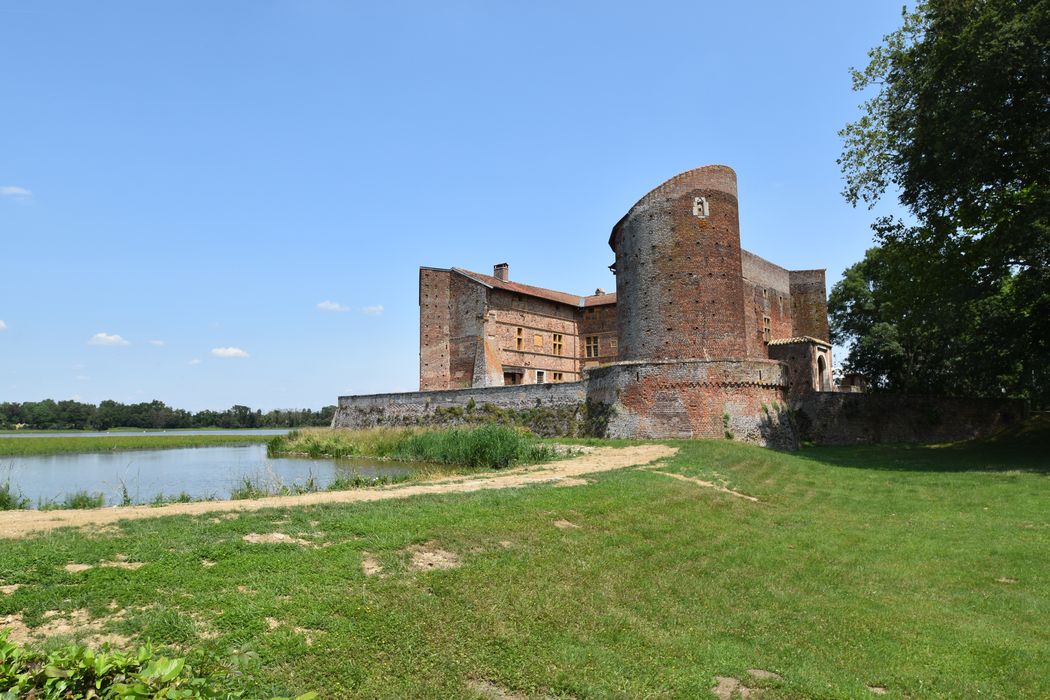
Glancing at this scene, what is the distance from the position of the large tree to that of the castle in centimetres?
593

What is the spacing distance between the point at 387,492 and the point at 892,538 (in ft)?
29.6

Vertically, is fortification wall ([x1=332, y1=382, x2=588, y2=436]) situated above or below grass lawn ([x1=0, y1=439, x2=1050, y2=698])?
above

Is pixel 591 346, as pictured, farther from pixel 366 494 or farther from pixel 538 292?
pixel 366 494

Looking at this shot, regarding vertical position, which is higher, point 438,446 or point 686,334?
point 686,334

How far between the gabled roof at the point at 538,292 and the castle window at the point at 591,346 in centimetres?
236

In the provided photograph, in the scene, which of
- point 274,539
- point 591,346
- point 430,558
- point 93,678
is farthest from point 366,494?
point 591,346

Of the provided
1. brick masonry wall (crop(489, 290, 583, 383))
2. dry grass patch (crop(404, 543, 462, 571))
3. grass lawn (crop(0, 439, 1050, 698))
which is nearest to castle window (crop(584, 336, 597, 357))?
brick masonry wall (crop(489, 290, 583, 383))

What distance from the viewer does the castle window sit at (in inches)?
1766

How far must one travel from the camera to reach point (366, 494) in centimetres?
1223

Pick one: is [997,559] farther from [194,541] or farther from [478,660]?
[194,541]

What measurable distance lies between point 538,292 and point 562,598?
122ft

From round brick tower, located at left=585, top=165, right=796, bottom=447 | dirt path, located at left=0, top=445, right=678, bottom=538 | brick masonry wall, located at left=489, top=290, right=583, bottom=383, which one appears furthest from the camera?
brick masonry wall, located at left=489, top=290, right=583, bottom=383

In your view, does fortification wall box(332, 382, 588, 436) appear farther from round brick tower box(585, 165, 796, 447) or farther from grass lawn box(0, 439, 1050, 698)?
grass lawn box(0, 439, 1050, 698)

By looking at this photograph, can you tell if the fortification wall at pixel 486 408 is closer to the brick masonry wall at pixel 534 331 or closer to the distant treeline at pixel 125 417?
the brick masonry wall at pixel 534 331
